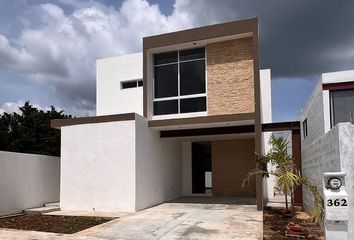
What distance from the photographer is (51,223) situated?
12.4 metres

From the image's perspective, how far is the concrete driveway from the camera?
1006 cm

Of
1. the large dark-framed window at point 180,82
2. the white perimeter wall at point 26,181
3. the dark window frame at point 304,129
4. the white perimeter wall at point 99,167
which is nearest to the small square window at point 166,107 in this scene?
the large dark-framed window at point 180,82

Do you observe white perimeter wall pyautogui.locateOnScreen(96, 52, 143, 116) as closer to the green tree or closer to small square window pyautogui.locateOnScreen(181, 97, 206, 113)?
small square window pyautogui.locateOnScreen(181, 97, 206, 113)

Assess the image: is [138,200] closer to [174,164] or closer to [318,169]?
[174,164]

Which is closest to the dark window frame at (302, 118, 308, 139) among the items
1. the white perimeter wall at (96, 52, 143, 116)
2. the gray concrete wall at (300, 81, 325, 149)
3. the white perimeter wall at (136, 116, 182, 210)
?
the gray concrete wall at (300, 81, 325, 149)

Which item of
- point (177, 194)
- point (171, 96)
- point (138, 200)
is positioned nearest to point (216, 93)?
point (171, 96)

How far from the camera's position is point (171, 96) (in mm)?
17062

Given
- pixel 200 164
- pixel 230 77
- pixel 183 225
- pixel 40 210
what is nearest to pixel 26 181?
pixel 40 210

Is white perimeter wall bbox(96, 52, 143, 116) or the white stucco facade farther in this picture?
white perimeter wall bbox(96, 52, 143, 116)

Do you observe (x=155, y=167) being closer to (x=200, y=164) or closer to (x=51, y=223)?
(x=51, y=223)

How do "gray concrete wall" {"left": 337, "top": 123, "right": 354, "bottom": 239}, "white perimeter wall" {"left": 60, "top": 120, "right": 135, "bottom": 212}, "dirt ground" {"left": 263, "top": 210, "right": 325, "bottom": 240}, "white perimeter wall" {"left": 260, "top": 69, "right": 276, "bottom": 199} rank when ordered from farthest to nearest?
"white perimeter wall" {"left": 260, "top": 69, "right": 276, "bottom": 199} < "white perimeter wall" {"left": 60, "top": 120, "right": 135, "bottom": 212} < "dirt ground" {"left": 263, "top": 210, "right": 325, "bottom": 240} < "gray concrete wall" {"left": 337, "top": 123, "right": 354, "bottom": 239}

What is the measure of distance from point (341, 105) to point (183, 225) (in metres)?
6.35

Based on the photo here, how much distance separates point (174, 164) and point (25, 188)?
7.55m

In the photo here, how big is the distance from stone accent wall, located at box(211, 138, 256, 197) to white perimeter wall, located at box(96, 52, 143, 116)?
17.0 feet
